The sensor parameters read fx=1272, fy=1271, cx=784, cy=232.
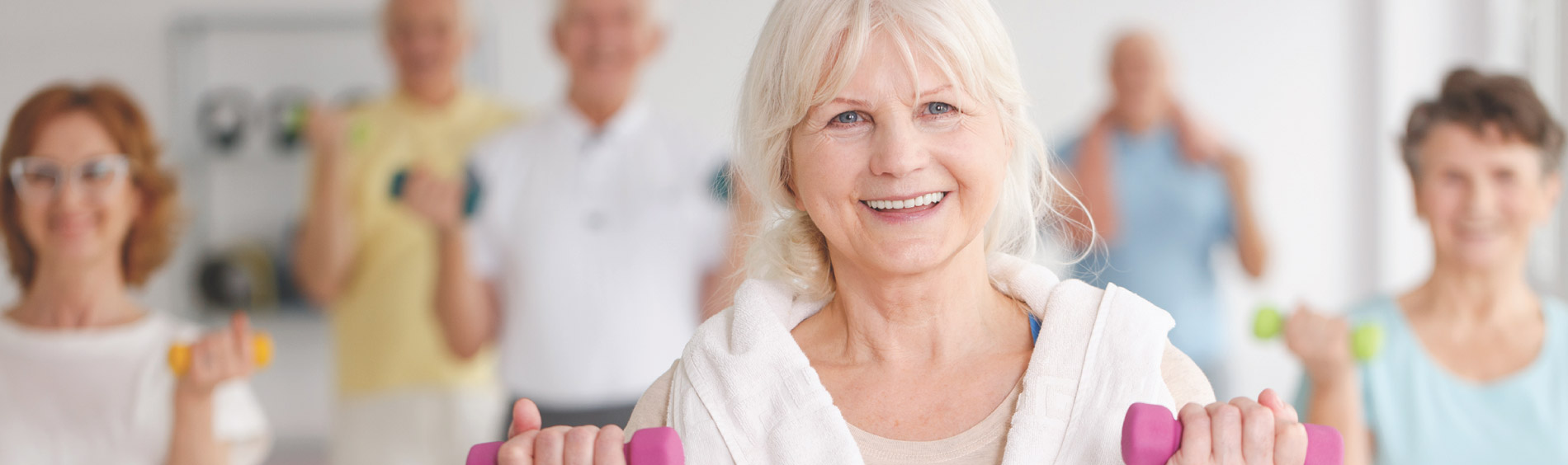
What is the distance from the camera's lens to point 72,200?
1.90 metres

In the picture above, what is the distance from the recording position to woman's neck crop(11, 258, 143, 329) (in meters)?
1.95

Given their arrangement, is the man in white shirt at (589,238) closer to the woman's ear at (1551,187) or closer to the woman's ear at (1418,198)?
the woman's ear at (1418,198)

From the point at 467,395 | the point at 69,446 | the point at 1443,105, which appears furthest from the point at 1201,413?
the point at 467,395

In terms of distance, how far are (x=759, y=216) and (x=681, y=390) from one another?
27 cm

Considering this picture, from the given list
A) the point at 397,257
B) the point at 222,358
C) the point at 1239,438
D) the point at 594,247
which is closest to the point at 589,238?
the point at 594,247

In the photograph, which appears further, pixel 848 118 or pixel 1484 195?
pixel 1484 195

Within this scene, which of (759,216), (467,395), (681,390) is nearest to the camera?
(681,390)

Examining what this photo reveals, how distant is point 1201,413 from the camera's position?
41.5 inches

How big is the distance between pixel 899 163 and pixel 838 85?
0.09 metres

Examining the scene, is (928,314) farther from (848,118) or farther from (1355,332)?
(1355,332)

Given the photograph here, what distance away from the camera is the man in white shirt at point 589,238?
9.05 ft

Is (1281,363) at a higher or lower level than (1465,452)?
lower

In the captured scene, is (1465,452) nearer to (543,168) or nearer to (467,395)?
(543,168)

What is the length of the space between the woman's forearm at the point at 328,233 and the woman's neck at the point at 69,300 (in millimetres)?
1029
